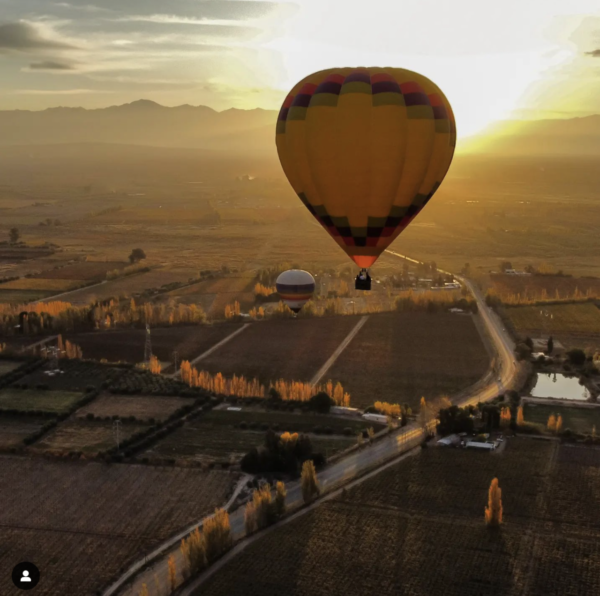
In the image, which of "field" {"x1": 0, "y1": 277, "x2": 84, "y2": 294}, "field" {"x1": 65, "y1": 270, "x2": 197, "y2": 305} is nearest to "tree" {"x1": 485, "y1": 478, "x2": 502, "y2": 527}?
"field" {"x1": 65, "y1": 270, "x2": 197, "y2": 305}

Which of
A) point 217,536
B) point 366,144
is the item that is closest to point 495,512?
point 217,536

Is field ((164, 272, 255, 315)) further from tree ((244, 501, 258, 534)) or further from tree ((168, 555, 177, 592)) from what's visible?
tree ((168, 555, 177, 592))

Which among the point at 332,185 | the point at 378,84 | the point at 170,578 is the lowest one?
the point at 170,578

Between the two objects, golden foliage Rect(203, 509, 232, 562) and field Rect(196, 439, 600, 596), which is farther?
golden foliage Rect(203, 509, 232, 562)

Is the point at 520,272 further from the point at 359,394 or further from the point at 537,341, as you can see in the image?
the point at 359,394

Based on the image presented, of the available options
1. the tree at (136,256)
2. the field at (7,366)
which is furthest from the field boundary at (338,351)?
the tree at (136,256)

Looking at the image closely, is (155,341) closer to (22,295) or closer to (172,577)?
(22,295)

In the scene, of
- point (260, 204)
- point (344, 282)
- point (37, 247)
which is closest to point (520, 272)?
point (344, 282)
